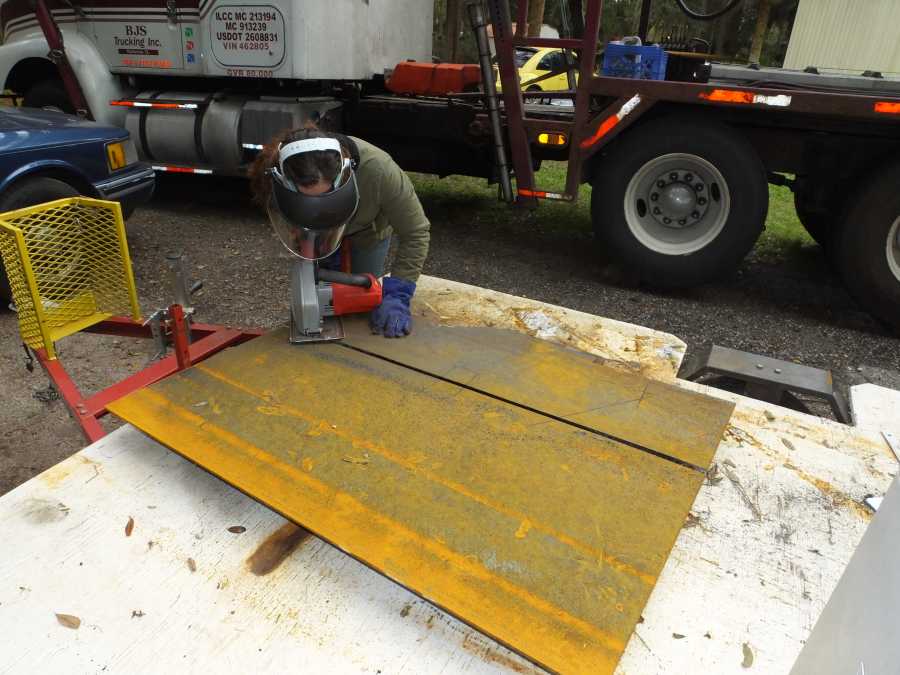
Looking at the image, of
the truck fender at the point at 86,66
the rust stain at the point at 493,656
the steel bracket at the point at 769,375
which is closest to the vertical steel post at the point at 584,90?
the steel bracket at the point at 769,375

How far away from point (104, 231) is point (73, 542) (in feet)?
3.49

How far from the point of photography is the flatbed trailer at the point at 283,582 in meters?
1.12

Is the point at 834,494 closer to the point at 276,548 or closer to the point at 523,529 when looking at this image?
the point at 523,529

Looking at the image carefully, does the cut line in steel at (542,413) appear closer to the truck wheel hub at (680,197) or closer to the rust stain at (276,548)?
the rust stain at (276,548)

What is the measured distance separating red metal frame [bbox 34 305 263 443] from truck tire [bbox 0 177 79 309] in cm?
192

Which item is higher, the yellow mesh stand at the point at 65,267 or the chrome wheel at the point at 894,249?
the yellow mesh stand at the point at 65,267

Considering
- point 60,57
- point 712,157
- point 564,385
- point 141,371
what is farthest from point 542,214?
point 141,371

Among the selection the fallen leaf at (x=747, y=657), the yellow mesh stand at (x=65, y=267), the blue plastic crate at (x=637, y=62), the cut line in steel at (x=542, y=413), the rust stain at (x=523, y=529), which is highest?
the blue plastic crate at (x=637, y=62)

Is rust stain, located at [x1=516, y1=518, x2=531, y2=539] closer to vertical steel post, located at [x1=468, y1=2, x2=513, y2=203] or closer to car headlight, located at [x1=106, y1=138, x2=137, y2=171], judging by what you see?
vertical steel post, located at [x1=468, y1=2, x2=513, y2=203]

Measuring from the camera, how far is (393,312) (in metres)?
2.25

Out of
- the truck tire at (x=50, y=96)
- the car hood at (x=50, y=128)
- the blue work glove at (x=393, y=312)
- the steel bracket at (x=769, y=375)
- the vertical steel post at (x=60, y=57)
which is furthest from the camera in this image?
the truck tire at (x=50, y=96)

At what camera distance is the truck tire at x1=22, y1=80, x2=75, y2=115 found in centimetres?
574

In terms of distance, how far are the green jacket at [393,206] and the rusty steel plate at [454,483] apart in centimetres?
61

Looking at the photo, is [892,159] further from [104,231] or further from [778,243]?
[104,231]
